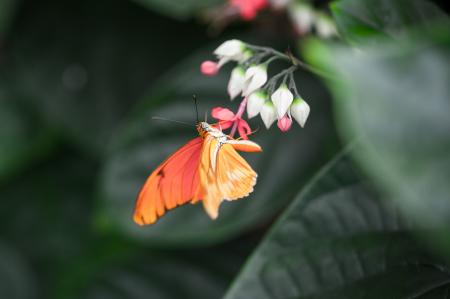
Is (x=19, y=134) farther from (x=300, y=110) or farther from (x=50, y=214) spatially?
(x=300, y=110)

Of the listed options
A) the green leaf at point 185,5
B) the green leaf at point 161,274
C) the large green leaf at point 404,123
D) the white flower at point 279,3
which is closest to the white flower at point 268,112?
the large green leaf at point 404,123

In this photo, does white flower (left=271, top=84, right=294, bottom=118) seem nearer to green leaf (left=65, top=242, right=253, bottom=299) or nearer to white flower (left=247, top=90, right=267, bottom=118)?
white flower (left=247, top=90, right=267, bottom=118)

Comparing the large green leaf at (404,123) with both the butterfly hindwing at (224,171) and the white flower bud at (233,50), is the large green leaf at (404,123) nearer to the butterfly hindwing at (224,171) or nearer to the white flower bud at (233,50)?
the butterfly hindwing at (224,171)

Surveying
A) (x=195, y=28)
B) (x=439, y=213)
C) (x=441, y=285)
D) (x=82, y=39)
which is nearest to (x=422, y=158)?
(x=439, y=213)

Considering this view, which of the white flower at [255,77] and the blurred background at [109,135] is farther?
the blurred background at [109,135]

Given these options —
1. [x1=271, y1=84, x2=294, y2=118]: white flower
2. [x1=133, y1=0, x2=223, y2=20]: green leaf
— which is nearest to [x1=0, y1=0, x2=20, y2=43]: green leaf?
[x1=133, y1=0, x2=223, y2=20]: green leaf
